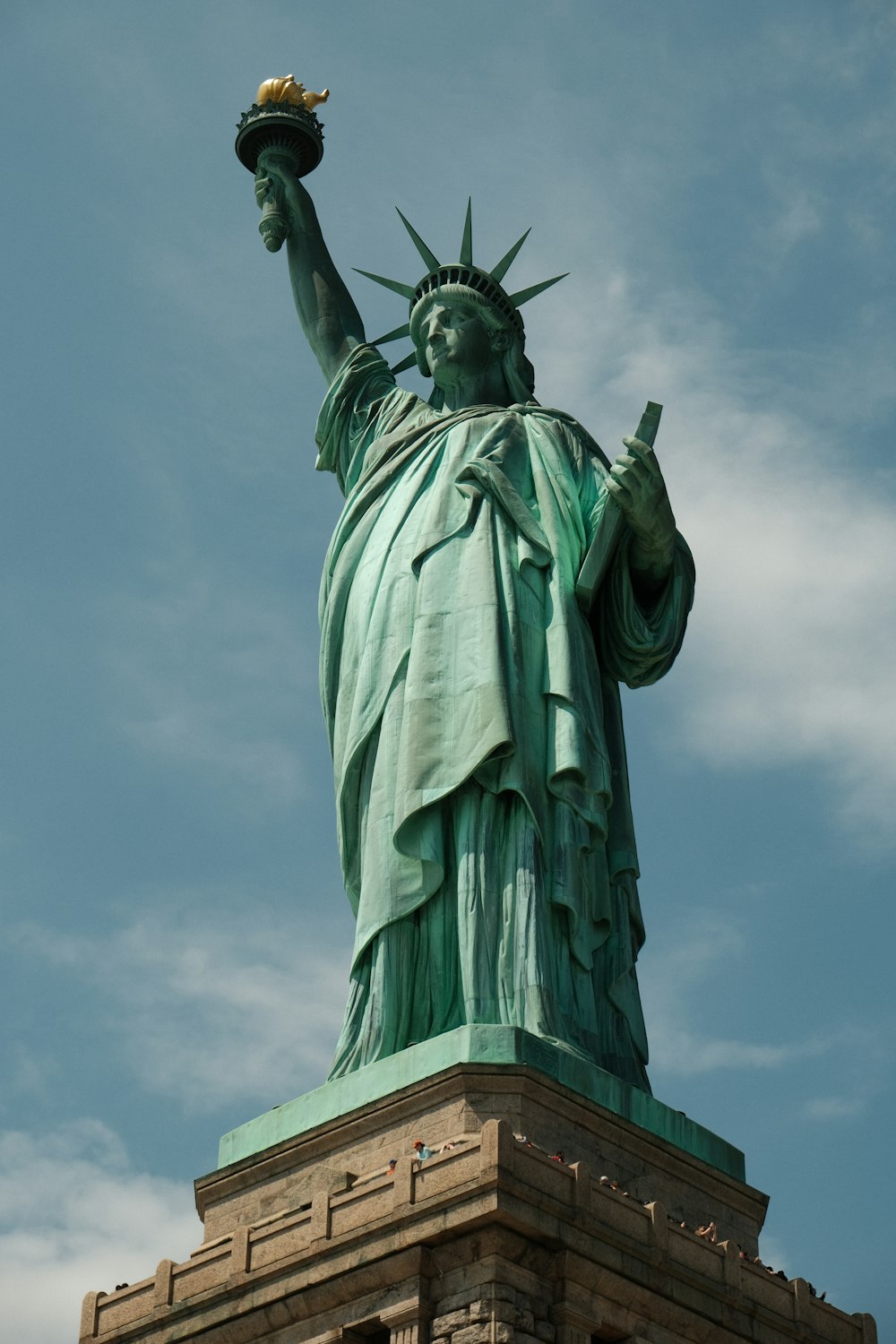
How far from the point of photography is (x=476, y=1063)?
19.8 metres

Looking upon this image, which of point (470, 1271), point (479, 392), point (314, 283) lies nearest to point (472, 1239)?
point (470, 1271)

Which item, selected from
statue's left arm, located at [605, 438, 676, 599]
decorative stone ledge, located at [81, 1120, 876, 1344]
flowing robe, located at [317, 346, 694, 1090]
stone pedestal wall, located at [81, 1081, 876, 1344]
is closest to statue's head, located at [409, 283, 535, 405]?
flowing robe, located at [317, 346, 694, 1090]

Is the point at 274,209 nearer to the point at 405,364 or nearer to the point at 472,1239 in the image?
the point at 405,364

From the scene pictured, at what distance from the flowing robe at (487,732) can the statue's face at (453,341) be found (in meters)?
0.56

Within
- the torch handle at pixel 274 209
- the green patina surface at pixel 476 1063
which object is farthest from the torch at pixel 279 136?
the green patina surface at pixel 476 1063

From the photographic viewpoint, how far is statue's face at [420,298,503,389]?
25000 millimetres

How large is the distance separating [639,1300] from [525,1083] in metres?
1.66

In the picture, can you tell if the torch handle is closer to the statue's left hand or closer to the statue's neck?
the statue's neck

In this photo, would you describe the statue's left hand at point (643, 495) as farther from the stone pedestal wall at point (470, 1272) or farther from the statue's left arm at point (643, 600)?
the stone pedestal wall at point (470, 1272)

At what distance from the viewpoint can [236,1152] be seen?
21.0 meters

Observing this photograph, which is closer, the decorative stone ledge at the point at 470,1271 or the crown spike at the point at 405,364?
the decorative stone ledge at the point at 470,1271

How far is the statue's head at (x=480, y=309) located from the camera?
989 inches

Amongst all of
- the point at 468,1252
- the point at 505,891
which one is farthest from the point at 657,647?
the point at 468,1252

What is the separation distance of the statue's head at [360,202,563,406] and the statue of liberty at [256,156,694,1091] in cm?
3
